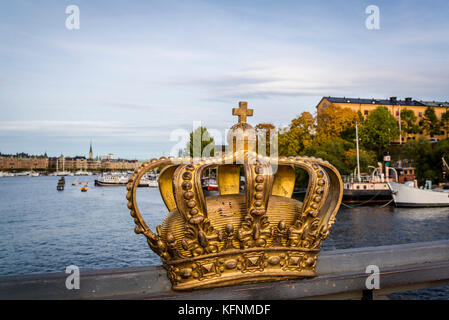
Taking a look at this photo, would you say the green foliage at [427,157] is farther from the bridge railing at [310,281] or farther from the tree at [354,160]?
the bridge railing at [310,281]

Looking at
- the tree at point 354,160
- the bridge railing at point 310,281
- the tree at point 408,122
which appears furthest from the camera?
the tree at point 408,122

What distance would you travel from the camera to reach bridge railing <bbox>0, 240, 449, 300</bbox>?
183 centimetres

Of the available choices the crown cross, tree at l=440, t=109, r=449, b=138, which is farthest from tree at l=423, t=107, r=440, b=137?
the crown cross

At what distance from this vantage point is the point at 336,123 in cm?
3912

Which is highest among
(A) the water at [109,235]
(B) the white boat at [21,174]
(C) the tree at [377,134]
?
(C) the tree at [377,134]

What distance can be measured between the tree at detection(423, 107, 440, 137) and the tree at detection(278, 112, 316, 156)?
30.1 m

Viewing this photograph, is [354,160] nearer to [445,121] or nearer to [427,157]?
[427,157]

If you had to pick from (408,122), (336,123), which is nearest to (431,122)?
(408,122)

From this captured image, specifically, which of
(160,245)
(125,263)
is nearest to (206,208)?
(160,245)

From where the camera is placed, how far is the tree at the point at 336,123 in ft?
128

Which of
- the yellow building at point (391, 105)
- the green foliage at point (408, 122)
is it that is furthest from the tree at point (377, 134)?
the yellow building at point (391, 105)

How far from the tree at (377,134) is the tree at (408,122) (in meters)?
10.3

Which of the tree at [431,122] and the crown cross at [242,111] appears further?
the tree at [431,122]
